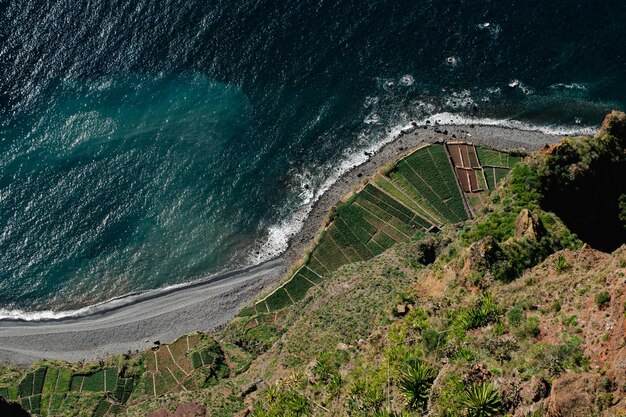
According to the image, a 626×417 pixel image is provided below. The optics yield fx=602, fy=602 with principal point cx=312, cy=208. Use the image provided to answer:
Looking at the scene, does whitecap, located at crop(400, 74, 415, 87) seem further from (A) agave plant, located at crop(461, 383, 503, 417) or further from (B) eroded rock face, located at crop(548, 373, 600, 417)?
(B) eroded rock face, located at crop(548, 373, 600, 417)

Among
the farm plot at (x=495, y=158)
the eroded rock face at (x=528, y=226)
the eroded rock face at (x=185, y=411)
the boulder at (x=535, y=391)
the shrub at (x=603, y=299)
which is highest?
the farm plot at (x=495, y=158)

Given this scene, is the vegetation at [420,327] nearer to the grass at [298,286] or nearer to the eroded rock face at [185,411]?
the grass at [298,286]

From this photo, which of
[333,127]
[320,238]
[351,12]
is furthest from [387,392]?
[351,12]

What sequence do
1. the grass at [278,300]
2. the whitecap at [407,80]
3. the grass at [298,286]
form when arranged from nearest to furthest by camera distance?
the grass at [278,300] → the grass at [298,286] → the whitecap at [407,80]

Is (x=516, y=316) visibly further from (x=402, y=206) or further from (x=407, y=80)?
(x=407, y=80)

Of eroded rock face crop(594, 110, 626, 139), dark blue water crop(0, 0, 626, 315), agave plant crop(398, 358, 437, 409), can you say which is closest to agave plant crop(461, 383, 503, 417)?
agave plant crop(398, 358, 437, 409)

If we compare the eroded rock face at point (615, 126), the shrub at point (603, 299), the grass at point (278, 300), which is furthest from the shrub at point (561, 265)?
the grass at point (278, 300)

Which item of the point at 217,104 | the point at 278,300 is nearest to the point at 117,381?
the point at 278,300
